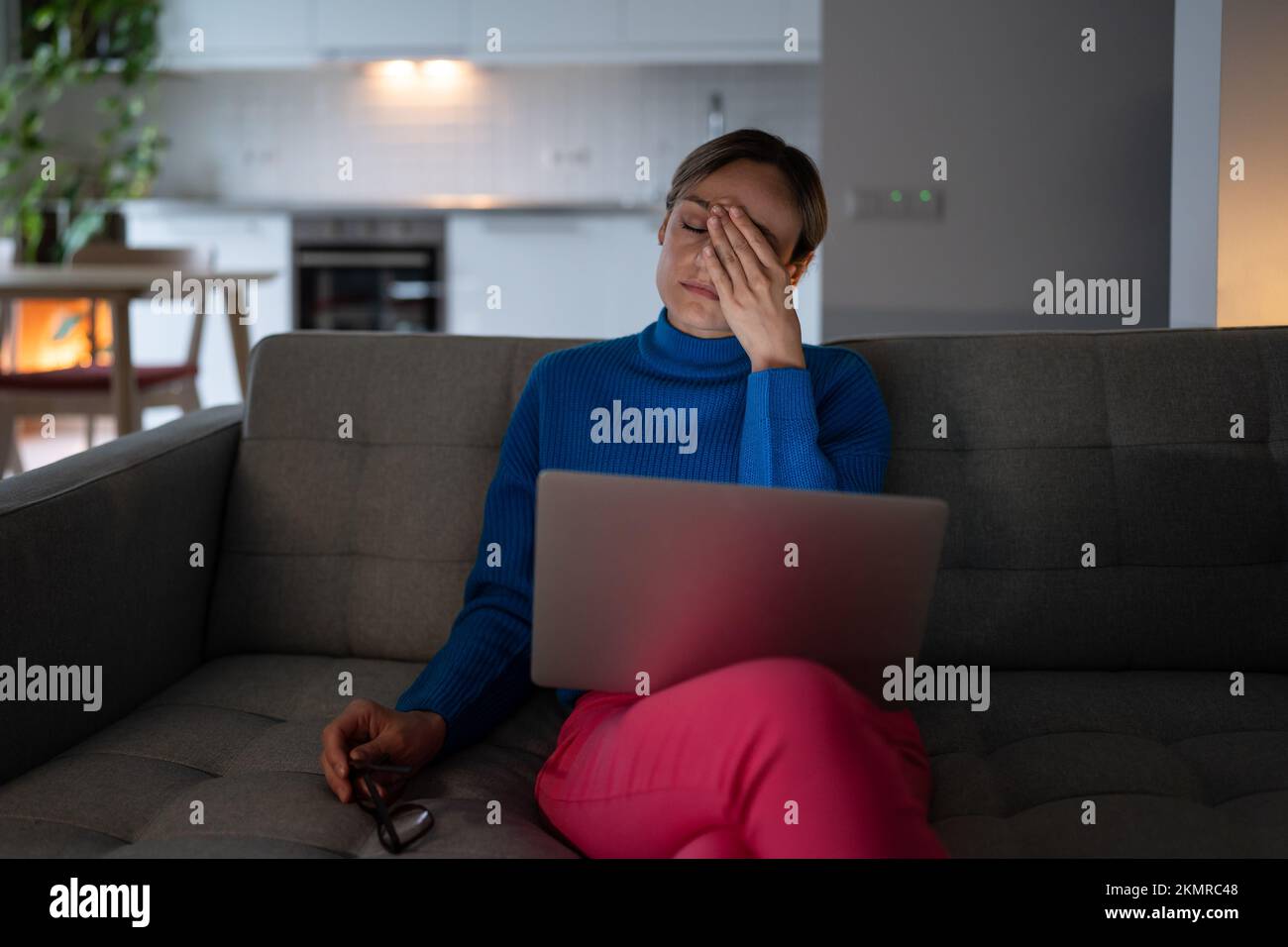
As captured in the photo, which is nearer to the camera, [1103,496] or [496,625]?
[496,625]

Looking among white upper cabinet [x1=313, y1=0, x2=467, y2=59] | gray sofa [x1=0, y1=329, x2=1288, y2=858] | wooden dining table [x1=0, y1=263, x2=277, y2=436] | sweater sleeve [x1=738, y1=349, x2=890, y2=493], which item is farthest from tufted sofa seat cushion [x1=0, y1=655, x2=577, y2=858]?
white upper cabinet [x1=313, y1=0, x2=467, y2=59]

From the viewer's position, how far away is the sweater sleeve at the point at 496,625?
1368mm

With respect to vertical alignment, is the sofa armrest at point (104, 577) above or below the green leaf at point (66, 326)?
below

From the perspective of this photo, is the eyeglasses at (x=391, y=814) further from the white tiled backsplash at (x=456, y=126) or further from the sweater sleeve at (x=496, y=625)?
the white tiled backsplash at (x=456, y=126)

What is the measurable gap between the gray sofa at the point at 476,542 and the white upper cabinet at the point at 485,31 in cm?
438

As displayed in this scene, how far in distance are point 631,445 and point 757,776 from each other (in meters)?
0.58

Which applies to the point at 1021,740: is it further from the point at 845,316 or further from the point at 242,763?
the point at 845,316

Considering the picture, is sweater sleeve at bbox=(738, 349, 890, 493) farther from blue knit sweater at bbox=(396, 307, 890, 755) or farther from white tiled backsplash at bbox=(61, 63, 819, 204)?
white tiled backsplash at bbox=(61, 63, 819, 204)

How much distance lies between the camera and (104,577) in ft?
4.80

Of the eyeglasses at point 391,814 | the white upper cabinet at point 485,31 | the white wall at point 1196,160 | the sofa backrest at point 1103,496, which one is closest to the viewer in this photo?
the eyeglasses at point 391,814

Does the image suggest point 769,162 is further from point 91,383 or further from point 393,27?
point 393,27

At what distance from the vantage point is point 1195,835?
117cm

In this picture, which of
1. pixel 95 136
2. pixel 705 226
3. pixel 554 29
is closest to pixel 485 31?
pixel 554 29

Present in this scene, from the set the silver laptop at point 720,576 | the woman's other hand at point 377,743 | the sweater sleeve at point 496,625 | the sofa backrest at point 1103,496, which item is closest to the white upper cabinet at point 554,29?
the sofa backrest at point 1103,496
